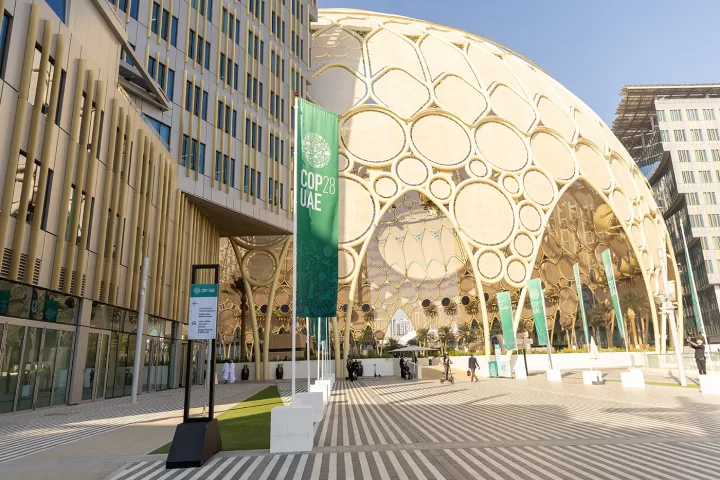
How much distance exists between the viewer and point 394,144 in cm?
4188

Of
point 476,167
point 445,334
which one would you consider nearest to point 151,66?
point 476,167

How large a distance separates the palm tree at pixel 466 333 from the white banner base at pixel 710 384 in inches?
2229

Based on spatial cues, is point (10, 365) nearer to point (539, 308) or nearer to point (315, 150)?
point (315, 150)

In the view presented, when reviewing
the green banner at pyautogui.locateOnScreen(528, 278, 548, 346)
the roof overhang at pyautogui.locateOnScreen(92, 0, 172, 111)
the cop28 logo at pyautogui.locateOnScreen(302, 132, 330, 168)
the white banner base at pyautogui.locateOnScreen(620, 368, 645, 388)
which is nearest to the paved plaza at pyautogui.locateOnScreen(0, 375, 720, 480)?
the white banner base at pyautogui.locateOnScreen(620, 368, 645, 388)

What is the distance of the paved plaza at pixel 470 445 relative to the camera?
7148 mm

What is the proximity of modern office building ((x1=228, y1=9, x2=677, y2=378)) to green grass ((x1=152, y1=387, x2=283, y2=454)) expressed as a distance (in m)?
21.6

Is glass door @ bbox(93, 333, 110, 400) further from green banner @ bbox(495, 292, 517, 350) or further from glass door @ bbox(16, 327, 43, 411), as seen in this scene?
green banner @ bbox(495, 292, 517, 350)

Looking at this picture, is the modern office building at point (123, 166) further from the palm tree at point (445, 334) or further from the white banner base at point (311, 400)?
the palm tree at point (445, 334)

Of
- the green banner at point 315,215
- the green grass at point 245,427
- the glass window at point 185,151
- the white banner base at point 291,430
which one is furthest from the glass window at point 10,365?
the glass window at point 185,151

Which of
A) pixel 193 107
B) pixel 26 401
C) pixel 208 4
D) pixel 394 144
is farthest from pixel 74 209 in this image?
pixel 394 144

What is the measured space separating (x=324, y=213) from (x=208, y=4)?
25694mm

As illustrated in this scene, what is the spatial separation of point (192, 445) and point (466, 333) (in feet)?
238

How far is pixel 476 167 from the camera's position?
43.6 metres

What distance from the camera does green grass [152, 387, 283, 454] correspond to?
9.70 meters
